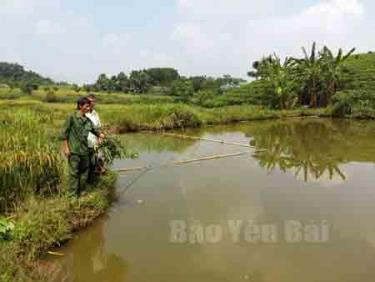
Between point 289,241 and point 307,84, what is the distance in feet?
77.9

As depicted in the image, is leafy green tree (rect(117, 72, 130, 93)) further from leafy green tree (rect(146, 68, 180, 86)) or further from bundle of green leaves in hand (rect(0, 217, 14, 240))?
bundle of green leaves in hand (rect(0, 217, 14, 240))

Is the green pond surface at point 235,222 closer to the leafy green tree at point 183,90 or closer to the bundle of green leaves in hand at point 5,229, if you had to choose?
the bundle of green leaves in hand at point 5,229

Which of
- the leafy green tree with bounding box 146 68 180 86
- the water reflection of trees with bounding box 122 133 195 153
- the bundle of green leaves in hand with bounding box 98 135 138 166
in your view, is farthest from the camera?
the leafy green tree with bounding box 146 68 180 86

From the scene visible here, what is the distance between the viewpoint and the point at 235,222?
5703 mm

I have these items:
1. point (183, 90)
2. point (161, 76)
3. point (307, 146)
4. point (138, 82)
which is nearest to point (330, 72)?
point (183, 90)

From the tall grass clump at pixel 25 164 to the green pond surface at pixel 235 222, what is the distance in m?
0.91

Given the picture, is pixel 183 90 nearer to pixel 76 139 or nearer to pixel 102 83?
pixel 102 83

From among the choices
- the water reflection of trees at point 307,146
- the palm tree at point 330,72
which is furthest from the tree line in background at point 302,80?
the water reflection of trees at point 307,146

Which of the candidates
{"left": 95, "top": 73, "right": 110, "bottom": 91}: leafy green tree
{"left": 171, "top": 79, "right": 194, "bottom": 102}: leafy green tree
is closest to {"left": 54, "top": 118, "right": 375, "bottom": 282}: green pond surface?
{"left": 171, "top": 79, "right": 194, "bottom": 102}: leafy green tree

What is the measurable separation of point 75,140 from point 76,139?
2cm

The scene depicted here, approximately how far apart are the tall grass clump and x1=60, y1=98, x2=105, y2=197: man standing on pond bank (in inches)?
13.1

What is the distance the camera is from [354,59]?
36.7 meters

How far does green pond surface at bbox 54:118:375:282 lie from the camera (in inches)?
171

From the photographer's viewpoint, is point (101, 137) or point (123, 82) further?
point (123, 82)
